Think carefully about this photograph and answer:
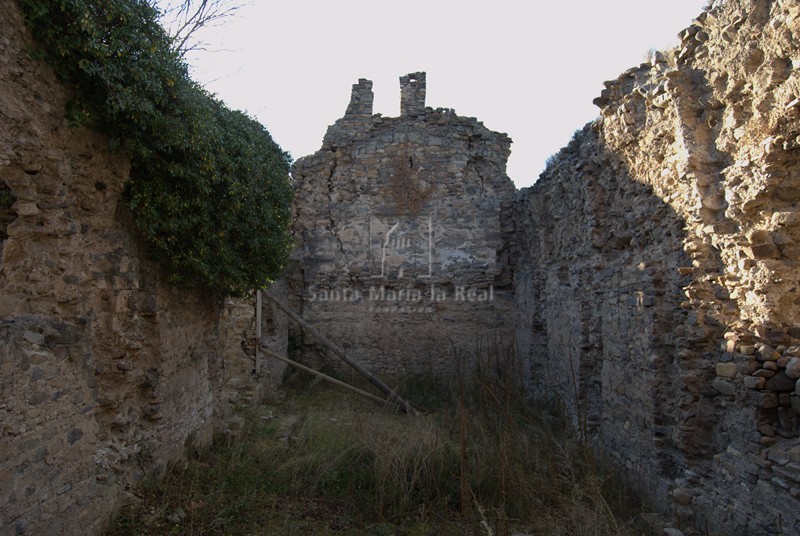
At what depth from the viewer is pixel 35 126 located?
143 inches

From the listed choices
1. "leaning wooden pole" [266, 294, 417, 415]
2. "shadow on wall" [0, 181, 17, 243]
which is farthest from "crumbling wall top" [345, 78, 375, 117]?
"shadow on wall" [0, 181, 17, 243]

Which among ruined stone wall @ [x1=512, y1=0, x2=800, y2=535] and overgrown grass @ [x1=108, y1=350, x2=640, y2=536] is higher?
ruined stone wall @ [x1=512, y1=0, x2=800, y2=535]

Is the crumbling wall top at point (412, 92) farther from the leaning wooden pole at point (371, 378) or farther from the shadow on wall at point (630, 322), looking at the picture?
the leaning wooden pole at point (371, 378)

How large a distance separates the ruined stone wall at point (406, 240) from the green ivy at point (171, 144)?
506 centimetres

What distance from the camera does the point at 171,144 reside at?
15.2 ft

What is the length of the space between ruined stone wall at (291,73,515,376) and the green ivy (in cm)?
506

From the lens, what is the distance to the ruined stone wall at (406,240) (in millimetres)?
11727

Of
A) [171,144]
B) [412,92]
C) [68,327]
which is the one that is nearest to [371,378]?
[171,144]

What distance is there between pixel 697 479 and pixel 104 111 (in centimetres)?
514

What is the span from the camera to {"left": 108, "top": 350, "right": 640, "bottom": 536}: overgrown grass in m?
4.53

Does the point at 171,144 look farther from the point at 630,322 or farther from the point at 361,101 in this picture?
the point at 361,101

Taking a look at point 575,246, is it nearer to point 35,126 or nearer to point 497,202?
point 497,202

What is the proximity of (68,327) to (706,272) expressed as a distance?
4.67 metres

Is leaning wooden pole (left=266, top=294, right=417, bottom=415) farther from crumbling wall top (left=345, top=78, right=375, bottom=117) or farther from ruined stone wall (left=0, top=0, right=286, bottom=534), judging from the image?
crumbling wall top (left=345, top=78, right=375, bottom=117)
